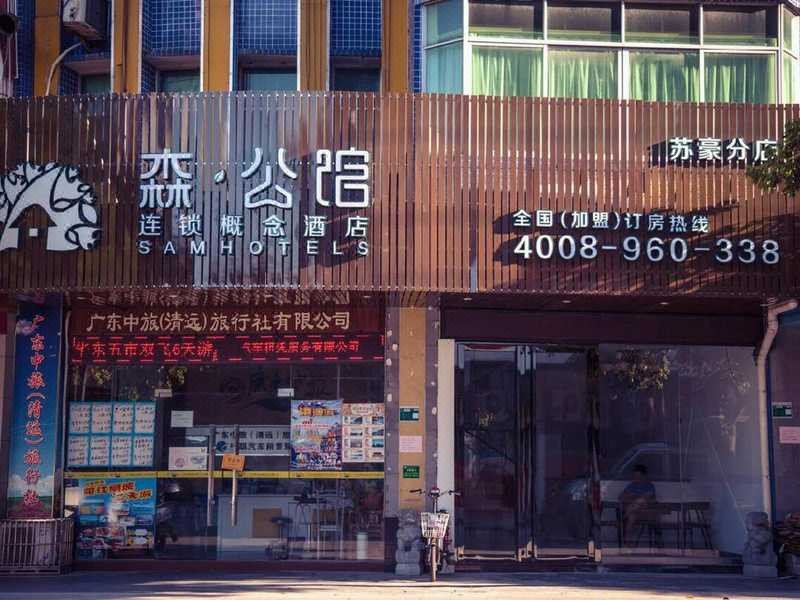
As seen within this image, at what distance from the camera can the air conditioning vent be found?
1387 cm

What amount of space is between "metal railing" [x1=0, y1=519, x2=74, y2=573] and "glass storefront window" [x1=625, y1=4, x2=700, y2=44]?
31.7 feet

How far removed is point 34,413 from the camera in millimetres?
13500

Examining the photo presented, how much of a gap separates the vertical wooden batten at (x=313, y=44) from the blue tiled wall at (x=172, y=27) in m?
0.68

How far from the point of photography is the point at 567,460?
44.8ft

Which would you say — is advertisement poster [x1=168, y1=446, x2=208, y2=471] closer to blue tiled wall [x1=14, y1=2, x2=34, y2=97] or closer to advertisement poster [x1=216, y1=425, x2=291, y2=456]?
advertisement poster [x1=216, y1=425, x2=291, y2=456]

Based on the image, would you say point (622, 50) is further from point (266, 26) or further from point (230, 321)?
point (230, 321)

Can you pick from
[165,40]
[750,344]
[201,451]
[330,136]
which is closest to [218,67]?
[165,40]

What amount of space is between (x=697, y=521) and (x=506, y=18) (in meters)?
7.07

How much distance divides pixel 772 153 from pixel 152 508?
8920mm

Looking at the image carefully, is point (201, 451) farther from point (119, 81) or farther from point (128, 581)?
point (119, 81)

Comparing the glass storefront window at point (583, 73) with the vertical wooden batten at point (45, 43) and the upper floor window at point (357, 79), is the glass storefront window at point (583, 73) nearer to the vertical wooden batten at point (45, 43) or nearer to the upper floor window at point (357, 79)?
the upper floor window at point (357, 79)

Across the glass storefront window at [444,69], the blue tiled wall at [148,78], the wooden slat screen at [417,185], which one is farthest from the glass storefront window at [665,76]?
the blue tiled wall at [148,78]

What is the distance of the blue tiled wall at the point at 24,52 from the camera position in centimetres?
1402

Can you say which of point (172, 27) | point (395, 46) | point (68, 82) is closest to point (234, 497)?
point (68, 82)
